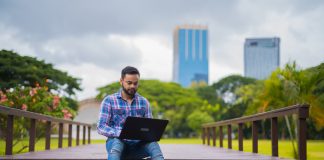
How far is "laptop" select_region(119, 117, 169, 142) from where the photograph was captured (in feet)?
11.4

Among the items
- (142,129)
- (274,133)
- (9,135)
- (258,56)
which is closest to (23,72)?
(9,135)

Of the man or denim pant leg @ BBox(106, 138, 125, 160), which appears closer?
denim pant leg @ BBox(106, 138, 125, 160)

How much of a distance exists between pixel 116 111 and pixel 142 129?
Answer: 0.32 m

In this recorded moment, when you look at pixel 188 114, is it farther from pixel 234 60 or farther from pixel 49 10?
pixel 234 60

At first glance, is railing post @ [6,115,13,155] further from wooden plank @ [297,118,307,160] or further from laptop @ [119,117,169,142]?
wooden plank @ [297,118,307,160]

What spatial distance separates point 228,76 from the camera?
50.1 metres

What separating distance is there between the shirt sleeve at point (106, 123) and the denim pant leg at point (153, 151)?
25cm

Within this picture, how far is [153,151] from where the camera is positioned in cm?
359

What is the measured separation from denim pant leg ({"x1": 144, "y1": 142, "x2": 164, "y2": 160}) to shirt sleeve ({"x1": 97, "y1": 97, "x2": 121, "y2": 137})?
0.81 ft

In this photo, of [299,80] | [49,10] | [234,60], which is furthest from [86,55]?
[299,80]

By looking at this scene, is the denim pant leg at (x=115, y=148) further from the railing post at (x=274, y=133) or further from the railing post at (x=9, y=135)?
the railing post at (x=274, y=133)

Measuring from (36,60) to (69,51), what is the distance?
1122 cm

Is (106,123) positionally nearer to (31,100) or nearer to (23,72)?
(31,100)

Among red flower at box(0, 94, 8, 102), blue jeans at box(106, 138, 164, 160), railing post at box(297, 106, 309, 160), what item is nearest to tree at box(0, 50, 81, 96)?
red flower at box(0, 94, 8, 102)
